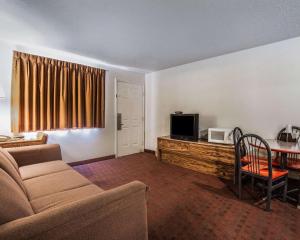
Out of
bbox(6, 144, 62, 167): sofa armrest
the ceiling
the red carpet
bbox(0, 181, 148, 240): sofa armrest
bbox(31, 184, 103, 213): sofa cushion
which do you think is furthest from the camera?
bbox(6, 144, 62, 167): sofa armrest

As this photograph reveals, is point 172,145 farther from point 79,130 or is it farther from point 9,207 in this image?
point 9,207

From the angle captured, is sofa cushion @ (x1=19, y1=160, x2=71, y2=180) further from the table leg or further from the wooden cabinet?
the table leg

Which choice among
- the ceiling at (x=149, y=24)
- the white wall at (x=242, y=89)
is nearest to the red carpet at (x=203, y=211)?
the white wall at (x=242, y=89)

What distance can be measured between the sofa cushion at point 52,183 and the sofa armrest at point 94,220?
0.82 m

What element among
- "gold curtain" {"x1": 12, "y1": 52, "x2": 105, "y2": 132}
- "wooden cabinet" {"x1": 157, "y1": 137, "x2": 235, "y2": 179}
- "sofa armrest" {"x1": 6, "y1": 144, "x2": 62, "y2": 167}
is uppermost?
"gold curtain" {"x1": 12, "y1": 52, "x2": 105, "y2": 132}

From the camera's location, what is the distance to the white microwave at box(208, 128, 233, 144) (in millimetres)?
3137

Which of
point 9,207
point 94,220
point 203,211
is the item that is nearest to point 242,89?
point 203,211

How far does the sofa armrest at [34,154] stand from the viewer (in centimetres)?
229

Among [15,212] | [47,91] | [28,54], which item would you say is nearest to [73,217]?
[15,212]

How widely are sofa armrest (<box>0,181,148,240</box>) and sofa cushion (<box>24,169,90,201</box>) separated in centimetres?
82

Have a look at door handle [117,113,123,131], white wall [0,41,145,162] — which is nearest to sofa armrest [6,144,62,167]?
white wall [0,41,145,162]

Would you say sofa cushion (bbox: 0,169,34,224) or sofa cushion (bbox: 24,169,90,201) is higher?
sofa cushion (bbox: 0,169,34,224)

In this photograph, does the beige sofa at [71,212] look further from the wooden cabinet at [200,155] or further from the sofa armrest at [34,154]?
the wooden cabinet at [200,155]

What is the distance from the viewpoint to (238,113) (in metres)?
3.38
